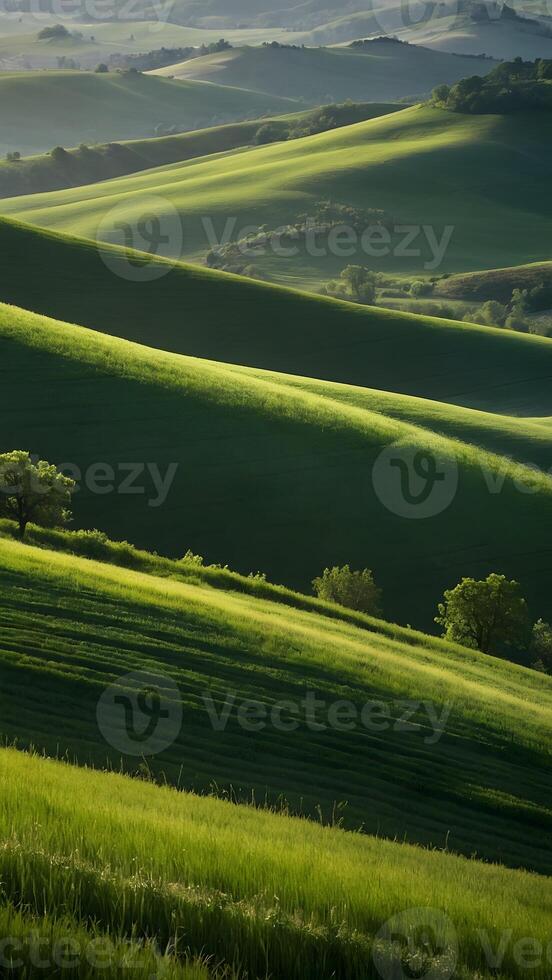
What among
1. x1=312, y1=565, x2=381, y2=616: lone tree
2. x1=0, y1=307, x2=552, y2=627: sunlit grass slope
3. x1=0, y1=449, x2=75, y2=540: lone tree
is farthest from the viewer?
x1=0, y1=307, x2=552, y2=627: sunlit grass slope

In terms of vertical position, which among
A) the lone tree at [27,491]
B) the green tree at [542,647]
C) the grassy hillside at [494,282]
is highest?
the grassy hillside at [494,282]

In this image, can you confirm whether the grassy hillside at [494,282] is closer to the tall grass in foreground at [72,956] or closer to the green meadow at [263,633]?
the green meadow at [263,633]

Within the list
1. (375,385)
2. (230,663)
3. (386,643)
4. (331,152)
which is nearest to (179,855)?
(230,663)

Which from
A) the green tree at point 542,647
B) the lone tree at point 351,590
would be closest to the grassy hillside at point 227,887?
the lone tree at point 351,590

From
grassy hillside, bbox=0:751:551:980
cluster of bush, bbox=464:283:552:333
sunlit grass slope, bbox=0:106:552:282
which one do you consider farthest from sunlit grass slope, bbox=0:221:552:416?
grassy hillside, bbox=0:751:551:980

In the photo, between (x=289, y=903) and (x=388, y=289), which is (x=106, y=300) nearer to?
(x=388, y=289)

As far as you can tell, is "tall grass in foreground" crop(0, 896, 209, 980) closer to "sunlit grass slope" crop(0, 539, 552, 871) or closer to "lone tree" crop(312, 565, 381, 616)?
"sunlit grass slope" crop(0, 539, 552, 871)
